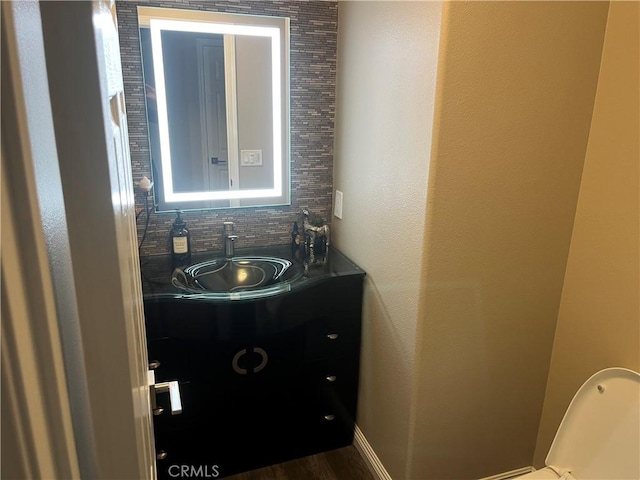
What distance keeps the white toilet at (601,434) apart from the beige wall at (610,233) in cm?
13

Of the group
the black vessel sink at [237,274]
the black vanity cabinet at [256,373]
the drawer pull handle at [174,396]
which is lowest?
the black vanity cabinet at [256,373]

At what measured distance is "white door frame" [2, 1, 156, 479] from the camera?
1.16 ft

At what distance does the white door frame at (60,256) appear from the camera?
1.16 ft

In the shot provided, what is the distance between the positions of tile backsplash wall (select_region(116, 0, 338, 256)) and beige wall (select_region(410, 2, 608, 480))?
816 millimetres

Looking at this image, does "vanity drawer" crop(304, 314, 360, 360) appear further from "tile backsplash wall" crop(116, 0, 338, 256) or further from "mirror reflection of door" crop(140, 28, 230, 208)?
"mirror reflection of door" crop(140, 28, 230, 208)

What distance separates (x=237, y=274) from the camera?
1978mm

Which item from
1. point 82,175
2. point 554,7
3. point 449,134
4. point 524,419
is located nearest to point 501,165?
point 449,134


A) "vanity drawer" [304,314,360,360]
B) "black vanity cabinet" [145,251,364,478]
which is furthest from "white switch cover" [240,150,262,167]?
"vanity drawer" [304,314,360,360]

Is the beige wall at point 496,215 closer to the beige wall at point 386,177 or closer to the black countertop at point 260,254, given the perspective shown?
the beige wall at point 386,177

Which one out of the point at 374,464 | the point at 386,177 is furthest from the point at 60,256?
the point at 374,464

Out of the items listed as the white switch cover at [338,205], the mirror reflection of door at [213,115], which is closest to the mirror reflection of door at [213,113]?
the mirror reflection of door at [213,115]

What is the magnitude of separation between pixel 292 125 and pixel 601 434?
1.60m

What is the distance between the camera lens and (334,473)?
78.0 inches

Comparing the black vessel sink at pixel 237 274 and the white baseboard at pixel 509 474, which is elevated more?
the black vessel sink at pixel 237 274
